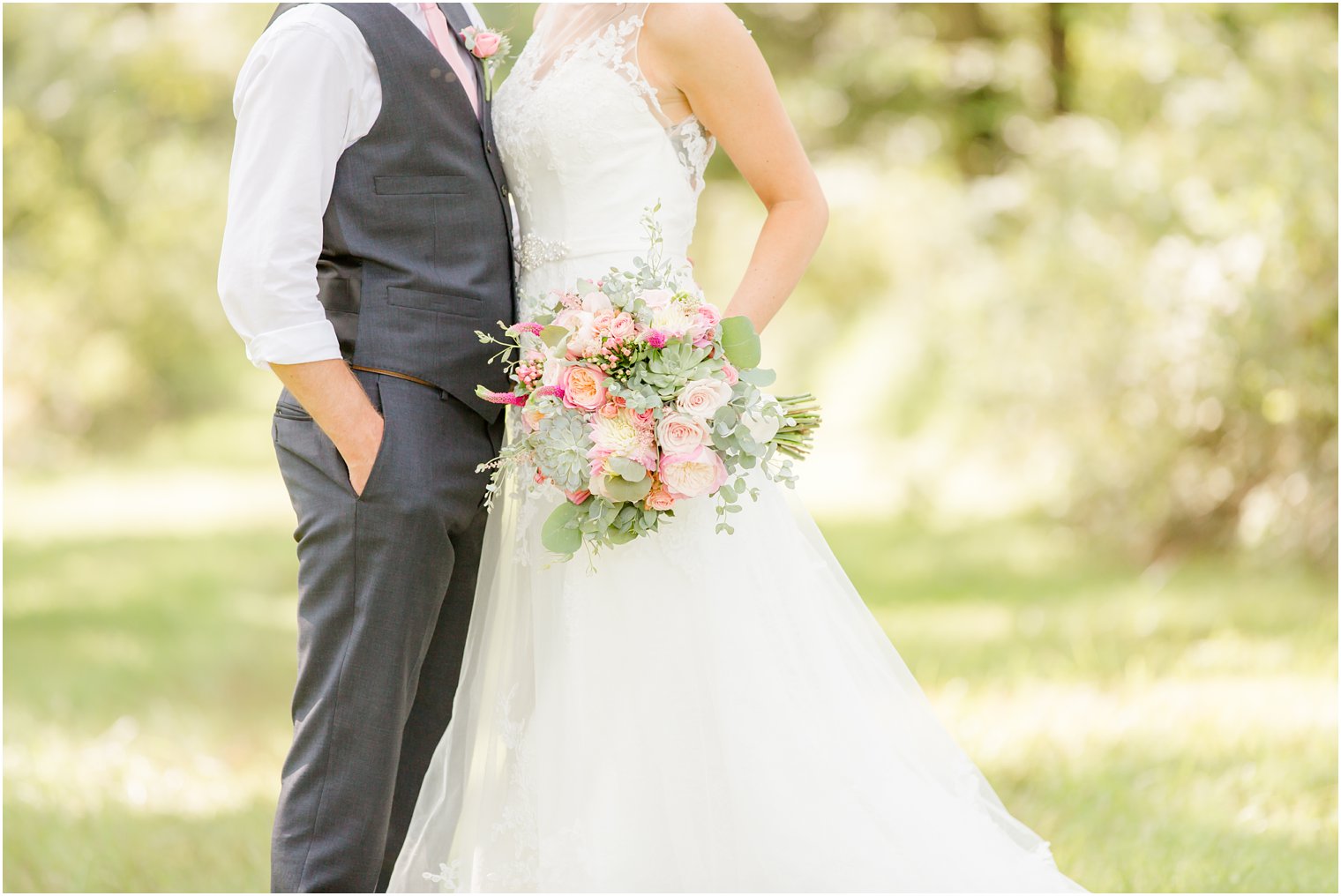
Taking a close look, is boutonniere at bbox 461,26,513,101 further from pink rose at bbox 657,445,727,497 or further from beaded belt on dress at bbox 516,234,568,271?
pink rose at bbox 657,445,727,497

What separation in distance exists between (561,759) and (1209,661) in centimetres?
366

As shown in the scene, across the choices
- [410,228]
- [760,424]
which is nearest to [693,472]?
[760,424]

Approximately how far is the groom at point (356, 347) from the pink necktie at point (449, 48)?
74 millimetres

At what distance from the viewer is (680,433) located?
2.21 m

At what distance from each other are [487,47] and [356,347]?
2.39 feet

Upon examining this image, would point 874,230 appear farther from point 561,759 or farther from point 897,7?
point 561,759

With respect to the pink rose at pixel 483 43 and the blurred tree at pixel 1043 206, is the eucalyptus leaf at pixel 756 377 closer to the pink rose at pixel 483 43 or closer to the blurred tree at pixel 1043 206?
the pink rose at pixel 483 43

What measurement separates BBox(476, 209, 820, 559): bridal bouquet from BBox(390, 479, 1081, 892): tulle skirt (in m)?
0.23

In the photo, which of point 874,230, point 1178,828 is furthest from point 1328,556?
point 874,230

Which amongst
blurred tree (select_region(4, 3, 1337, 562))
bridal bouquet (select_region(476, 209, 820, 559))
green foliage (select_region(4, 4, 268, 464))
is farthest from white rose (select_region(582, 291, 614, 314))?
green foliage (select_region(4, 4, 268, 464))

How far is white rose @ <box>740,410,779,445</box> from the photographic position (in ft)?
7.59

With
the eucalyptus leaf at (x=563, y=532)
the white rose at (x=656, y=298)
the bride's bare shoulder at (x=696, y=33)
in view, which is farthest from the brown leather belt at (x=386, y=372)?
the bride's bare shoulder at (x=696, y=33)

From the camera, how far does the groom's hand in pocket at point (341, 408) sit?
2.31 meters

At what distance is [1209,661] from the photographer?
5184 mm
